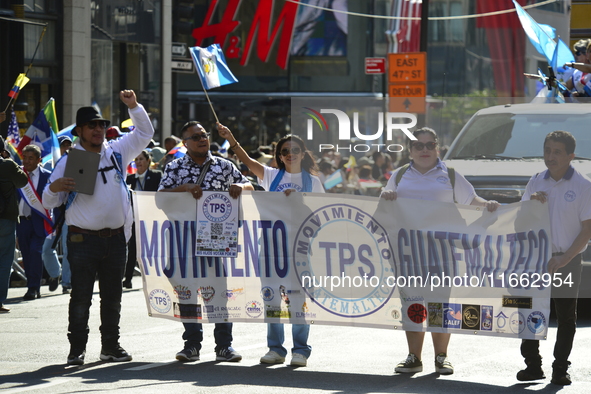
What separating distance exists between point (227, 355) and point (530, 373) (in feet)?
7.94

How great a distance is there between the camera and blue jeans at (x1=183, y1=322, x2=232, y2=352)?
836cm

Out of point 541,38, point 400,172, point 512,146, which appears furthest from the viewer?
point 541,38

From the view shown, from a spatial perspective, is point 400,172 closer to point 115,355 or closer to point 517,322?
point 517,322

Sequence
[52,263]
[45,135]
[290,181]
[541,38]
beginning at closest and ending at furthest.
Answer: [290,181], [541,38], [52,263], [45,135]

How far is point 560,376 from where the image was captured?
734 centimetres

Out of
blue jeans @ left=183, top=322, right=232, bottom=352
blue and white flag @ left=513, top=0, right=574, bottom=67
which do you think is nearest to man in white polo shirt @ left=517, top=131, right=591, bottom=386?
blue jeans @ left=183, top=322, right=232, bottom=352

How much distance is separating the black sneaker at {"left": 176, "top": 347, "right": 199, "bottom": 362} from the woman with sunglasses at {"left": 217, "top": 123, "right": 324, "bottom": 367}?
0.58m

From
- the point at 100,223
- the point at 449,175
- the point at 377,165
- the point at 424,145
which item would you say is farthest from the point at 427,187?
the point at 100,223

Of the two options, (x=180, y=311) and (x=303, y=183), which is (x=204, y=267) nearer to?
(x=180, y=311)

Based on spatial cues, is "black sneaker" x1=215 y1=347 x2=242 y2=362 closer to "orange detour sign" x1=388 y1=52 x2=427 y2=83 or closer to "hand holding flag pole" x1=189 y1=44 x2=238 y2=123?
"hand holding flag pole" x1=189 y1=44 x2=238 y2=123

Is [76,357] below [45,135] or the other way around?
below

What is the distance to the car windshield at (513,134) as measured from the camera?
10469mm

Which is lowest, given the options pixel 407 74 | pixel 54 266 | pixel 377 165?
pixel 54 266

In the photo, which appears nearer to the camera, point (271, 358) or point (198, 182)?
point (271, 358)
